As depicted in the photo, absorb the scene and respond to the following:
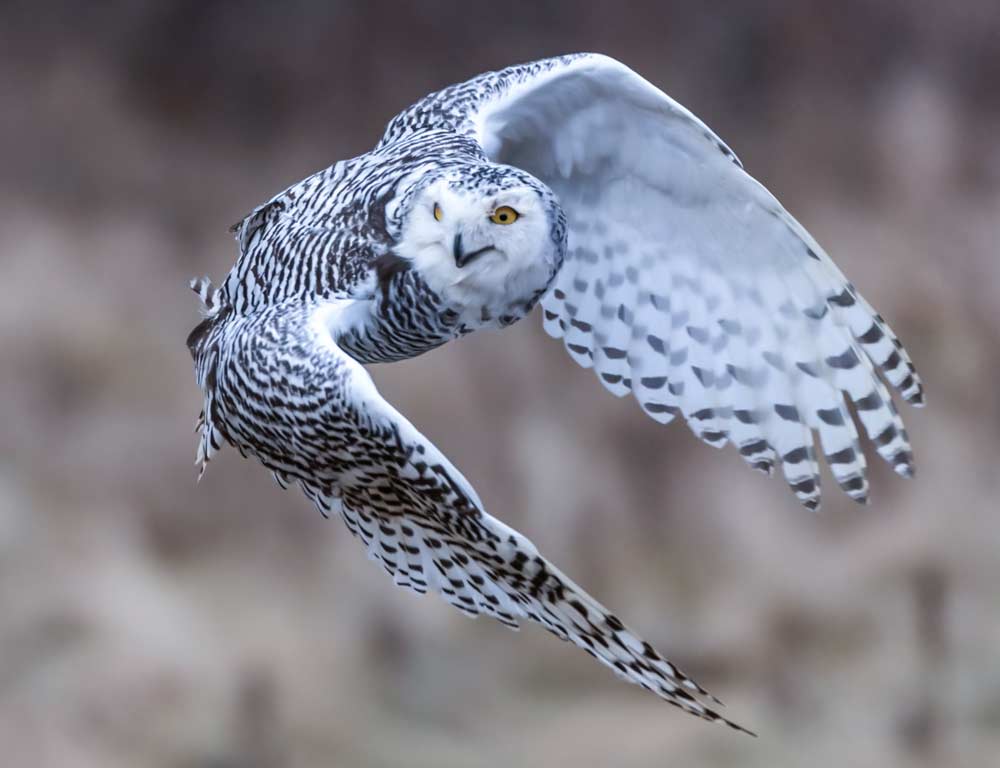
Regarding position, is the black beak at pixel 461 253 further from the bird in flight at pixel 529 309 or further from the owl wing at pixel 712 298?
the owl wing at pixel 712 298

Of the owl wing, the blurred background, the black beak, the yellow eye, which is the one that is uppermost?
the blurred background

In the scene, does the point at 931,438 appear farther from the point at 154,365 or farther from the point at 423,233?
the point at 423,233

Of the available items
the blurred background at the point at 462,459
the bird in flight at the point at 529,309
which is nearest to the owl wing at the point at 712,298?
the bird in flight at the point at 529,309

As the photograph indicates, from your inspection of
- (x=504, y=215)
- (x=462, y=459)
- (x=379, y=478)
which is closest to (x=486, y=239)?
(x=504, y=215)

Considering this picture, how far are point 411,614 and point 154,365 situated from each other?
975 mm

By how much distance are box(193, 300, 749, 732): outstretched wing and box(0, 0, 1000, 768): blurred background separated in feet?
6.12

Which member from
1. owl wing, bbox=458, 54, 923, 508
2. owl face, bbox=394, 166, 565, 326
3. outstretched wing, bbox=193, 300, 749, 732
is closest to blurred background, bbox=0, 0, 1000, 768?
owl wing, bbox=458, 54, 923, 508

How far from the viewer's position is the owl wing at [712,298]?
6.16 ft

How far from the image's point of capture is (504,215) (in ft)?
4.70

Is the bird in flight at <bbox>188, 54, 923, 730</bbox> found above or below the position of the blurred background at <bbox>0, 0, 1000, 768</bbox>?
below

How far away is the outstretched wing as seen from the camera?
140 centimetres

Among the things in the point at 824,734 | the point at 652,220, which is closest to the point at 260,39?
the point at 652,220

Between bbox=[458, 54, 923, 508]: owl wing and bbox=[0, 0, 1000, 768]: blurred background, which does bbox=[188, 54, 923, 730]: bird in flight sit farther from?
bbox=[0, 0, 1000, 768]: blurred background

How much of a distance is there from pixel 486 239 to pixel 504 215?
31 mm
